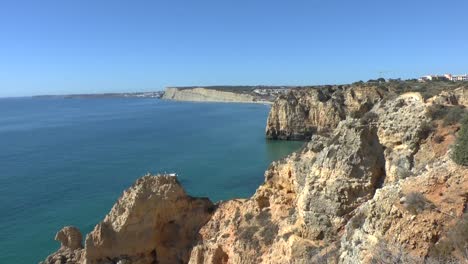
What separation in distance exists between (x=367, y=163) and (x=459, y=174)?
3.93m

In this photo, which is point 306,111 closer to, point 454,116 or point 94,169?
point 94,169

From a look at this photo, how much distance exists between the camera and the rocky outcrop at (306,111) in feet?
260

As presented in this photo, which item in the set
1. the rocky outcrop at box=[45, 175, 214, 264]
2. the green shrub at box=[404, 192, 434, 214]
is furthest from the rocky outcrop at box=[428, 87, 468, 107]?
the rocky outcrop at box=[45, 175, 214, 264]

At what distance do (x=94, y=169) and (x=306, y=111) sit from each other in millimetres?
42666

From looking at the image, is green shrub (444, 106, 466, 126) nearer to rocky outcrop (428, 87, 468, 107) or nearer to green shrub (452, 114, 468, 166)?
rocky outcrop (428, 87, 468, 107)

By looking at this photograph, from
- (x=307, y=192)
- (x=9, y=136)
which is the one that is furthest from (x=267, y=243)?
(x=9, y=136)

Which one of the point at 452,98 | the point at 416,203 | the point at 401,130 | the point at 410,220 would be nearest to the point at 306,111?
the point at 452,98

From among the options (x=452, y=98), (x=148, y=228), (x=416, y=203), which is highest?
(x=452, y=98)

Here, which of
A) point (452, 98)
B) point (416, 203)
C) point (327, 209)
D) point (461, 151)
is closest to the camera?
point (416, 203)

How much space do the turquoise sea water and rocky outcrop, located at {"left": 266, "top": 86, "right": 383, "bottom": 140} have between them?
4599 millimetres

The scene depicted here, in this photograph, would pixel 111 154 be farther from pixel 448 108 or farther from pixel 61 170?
pixel 448 108

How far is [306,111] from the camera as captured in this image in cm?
8525

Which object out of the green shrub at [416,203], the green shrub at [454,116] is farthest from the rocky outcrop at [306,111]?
the green shrub at [416,203]

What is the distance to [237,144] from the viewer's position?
80.1 meters
